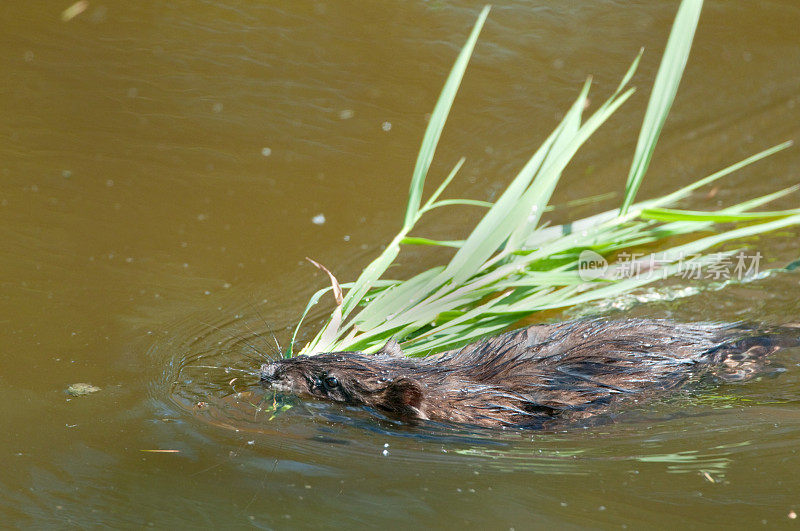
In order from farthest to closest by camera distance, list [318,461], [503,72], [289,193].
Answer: [503,72]
[289,193]
[318,461]

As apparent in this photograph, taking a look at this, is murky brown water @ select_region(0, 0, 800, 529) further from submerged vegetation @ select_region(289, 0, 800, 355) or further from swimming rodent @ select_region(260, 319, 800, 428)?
submerged vegetation @ select_region(289, 0, 800, 355)

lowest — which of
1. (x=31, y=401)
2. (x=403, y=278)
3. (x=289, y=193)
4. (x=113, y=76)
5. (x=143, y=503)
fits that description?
(x=143, y=503)

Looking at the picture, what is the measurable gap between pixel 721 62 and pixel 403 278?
329 centimetres

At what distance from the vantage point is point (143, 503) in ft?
10.4

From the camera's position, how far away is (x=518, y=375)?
401 cm

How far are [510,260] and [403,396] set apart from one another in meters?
0.83

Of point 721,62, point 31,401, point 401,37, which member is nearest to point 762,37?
point 721,62

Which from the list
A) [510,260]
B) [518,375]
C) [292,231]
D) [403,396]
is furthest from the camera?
[292,231]

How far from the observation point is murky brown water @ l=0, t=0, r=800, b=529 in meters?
3.25

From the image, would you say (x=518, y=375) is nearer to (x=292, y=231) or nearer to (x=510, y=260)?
(x=510, y=260)

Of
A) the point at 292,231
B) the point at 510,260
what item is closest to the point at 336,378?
the point at 510,260

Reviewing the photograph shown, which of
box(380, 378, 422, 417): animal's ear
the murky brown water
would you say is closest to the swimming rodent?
box(380, 378, 422, 417): animal's ear

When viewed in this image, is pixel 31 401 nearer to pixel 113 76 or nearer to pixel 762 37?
pixel 113 76

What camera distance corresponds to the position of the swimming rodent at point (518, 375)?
3.93 metres
